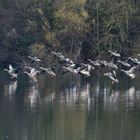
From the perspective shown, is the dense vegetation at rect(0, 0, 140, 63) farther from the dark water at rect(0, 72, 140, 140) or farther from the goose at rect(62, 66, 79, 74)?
the dark water at rect(0, 72, 140, 140)

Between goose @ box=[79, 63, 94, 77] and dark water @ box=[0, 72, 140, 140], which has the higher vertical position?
goose @ box=[79, 63, 94, 77]

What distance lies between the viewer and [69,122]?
34.8 metres

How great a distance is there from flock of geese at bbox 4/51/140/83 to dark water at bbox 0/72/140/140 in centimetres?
98

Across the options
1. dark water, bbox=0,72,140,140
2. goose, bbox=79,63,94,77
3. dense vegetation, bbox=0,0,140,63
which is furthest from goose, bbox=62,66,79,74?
dense vegetation, bbox=0,0,140,63

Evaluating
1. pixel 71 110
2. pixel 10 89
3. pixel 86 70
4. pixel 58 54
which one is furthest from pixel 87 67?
pixel 71 110

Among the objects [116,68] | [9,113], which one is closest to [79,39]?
[116,68]

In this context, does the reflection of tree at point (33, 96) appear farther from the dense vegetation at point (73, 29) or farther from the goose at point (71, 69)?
the dense vegetation at point (73, 29)

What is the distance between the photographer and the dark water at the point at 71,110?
1272 inches

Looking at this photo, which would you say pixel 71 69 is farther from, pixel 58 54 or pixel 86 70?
pixel 58 54

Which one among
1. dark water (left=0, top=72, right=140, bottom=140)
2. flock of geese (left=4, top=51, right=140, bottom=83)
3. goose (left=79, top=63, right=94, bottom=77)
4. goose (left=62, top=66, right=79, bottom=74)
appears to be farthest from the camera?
goose (left=62, top=66, right=79, bottom=74)

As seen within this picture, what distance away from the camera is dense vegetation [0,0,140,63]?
69562mm

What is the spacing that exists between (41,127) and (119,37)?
37.0m

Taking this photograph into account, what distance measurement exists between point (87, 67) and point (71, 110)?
20.2m

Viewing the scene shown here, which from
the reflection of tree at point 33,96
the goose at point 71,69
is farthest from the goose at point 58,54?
the reflection of tree at point 33,96
